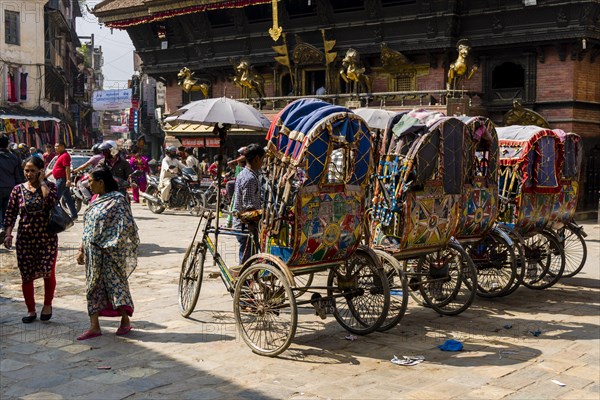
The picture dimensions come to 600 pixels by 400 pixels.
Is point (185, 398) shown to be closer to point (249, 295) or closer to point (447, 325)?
point (249, 295)

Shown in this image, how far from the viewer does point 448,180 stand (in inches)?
335

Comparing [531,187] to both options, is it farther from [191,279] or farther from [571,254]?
[191,279]

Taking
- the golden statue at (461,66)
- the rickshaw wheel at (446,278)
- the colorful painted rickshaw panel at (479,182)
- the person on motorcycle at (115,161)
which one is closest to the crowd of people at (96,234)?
Result: the rickshaw wheel at (446,278)

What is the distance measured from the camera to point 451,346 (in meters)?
7.09

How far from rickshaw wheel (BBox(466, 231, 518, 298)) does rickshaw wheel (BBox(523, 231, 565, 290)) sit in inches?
30.7

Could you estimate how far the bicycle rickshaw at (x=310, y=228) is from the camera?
6801 millimetres

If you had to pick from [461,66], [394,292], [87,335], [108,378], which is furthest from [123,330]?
[461,66]

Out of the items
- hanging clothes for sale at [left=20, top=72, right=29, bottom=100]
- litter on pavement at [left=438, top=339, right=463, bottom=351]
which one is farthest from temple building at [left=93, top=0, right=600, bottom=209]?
litter on pavement at [left=438, top=339, right=463, bottom=351]

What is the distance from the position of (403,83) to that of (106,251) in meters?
19.4

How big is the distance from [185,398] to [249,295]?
1.69 meters

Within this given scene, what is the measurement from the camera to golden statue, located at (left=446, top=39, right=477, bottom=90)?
22.1 meters

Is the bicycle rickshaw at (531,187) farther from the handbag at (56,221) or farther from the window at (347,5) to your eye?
the window at (347,5)

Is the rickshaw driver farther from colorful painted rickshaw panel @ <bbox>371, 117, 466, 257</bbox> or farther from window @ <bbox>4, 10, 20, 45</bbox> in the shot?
window @ <bbox>4, 10, 20, 45</bbox>

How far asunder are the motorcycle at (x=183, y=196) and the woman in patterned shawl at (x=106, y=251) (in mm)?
13286
